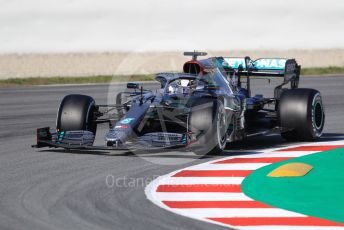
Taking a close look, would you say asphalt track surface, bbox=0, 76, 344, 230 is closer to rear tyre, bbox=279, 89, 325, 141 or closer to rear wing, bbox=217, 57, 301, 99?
rear tyre, bbox=279, 89, 325, 141

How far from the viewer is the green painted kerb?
9.70 meters

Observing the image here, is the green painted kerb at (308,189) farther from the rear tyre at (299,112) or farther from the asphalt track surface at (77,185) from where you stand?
the rear tyre at (299,112)

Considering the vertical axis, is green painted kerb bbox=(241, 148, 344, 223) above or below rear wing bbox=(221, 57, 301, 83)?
below

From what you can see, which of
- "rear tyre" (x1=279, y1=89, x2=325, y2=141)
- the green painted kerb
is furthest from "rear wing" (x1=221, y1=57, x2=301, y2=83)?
the green painted kerb

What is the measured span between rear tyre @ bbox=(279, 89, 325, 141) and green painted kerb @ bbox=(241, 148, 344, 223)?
6.38 ft

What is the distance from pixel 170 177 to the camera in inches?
473

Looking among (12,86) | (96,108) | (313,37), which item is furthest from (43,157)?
(313,37)

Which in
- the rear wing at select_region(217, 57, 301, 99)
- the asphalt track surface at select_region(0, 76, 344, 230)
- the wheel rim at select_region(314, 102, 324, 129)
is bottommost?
the asphalt track surface at select_region(0, 76, 344, 230)

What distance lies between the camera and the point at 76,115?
579 inches

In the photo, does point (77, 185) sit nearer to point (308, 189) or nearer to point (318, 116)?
point (308, 189)

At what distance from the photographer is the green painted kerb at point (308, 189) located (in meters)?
9.70

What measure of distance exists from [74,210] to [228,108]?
5.44m

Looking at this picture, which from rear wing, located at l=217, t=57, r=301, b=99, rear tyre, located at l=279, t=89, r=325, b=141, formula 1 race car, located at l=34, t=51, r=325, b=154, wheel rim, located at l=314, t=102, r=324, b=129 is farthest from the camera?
rear wing, located at l=217, t=57, r=301, b=99

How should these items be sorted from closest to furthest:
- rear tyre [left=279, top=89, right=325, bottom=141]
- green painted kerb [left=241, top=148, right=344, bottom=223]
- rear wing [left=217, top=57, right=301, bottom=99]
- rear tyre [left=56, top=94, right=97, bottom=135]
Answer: green painted kerb [left=241, top=148, right=344, bottom=223] < rear tyre [left=56, top=94, right=97, bottom=135] < rear tyre [left=279, top=89, right=325, bottom=141] < rear wing [left=217, top=57, right=301, bottom=99]
